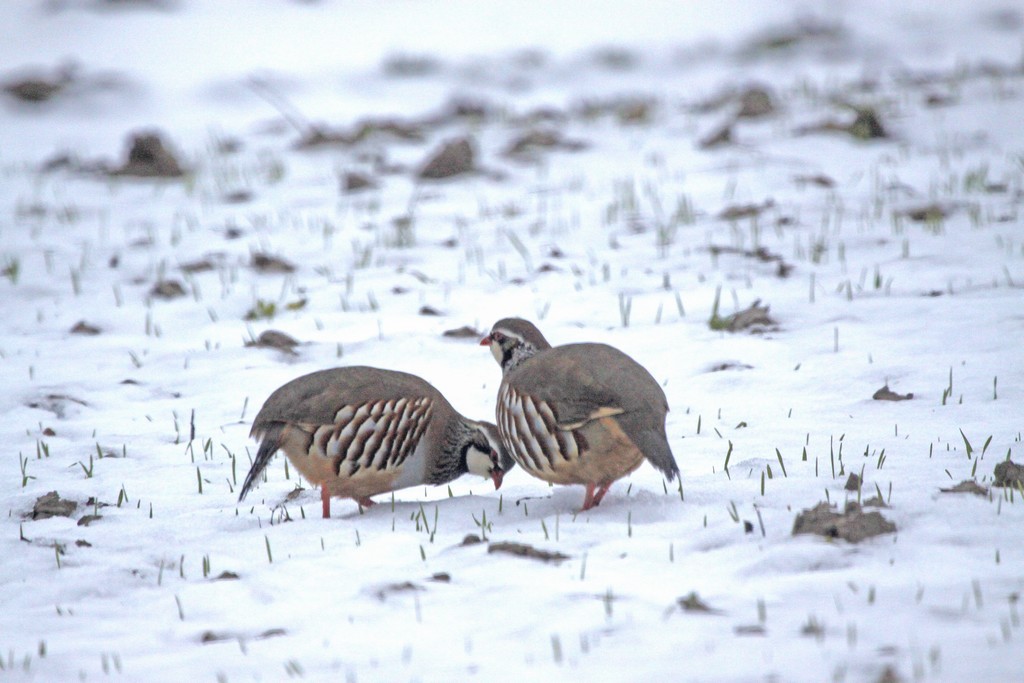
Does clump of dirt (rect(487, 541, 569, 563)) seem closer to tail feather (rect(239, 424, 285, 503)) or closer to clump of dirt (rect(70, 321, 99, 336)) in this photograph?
tail feather (rect(239, 424, 285, 503))

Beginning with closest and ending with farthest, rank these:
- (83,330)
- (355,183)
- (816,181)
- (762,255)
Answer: (83,330), (762,255), (816,181), (355,183)

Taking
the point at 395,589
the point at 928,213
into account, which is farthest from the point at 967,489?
the point at 928,213

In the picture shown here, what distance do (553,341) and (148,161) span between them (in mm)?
6501

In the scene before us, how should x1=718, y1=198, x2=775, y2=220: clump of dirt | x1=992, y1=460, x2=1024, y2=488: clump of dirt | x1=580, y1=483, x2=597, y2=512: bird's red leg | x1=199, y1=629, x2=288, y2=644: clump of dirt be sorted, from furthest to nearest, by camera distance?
x1=718, y1=198, x2=775, y2=220: clump of dirt → x1=580, y1=483, x2=597, y2=512: bird's red leg → x1=992, y1=460, x2=1024, y2=488: clump of dirt → x1=199, y1=629, x2=288, y2=644: clump of dirt

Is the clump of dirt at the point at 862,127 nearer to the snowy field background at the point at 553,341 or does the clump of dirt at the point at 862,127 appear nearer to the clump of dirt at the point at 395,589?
the snowy field background at the point at 553,341

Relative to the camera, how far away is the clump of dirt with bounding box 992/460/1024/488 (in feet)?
→ 12.8

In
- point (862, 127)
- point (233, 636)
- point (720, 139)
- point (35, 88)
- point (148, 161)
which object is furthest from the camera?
point (35, 88)

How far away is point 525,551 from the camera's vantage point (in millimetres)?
3639

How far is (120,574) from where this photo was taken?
3709mm

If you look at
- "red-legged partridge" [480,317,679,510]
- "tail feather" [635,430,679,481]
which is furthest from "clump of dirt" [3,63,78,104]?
"tail feather" [635,430,679,481]

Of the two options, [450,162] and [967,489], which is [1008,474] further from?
[450,162]

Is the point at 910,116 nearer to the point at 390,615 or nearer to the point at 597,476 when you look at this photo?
the point at 597,476

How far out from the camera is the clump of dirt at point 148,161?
11.3 meters

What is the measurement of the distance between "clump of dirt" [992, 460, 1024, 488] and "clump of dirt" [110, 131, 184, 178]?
915cm
